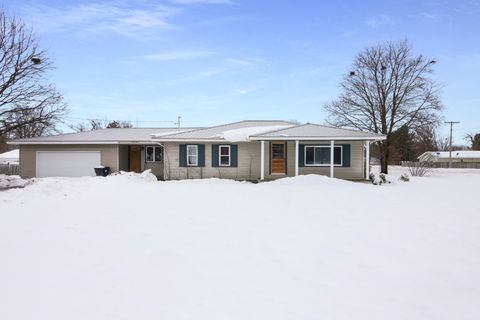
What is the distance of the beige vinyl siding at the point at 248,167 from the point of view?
19.3m

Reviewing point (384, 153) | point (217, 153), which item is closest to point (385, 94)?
point (384, 153)

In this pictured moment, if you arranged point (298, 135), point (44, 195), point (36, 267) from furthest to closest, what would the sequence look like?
point (298, 135), point (44, 195), point (36, 267)

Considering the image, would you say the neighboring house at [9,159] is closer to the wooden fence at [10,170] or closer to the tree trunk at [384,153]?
the wooden fence at [10,170]

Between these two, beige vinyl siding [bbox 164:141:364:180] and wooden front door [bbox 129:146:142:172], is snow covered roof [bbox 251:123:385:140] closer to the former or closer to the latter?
beige vinyl siding [bbox 164:141:364:180]

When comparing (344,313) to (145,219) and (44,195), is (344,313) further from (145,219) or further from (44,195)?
(44,195)

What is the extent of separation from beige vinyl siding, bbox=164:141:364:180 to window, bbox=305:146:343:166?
32cm

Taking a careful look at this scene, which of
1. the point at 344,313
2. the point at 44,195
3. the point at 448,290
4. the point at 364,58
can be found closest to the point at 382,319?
the point at 344,313

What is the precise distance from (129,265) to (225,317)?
215 centimetres

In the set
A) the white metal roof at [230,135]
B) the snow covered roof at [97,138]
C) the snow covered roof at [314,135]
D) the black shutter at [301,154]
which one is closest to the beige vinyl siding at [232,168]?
the white metal roof at [230,135]

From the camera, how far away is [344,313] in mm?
3486

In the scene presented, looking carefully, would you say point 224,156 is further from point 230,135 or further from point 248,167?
point 248,167

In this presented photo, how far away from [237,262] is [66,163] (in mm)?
21442

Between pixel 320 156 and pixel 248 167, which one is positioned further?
pixel 248 167

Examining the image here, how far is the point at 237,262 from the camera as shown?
5078 millimetres
